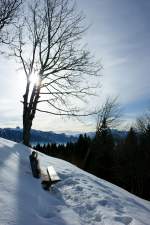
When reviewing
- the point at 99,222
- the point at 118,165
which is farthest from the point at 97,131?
the point at 99,222

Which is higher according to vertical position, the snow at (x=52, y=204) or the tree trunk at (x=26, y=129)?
the tree trunk at (x=26, y=129)

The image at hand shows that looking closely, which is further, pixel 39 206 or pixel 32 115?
pixel 32 115

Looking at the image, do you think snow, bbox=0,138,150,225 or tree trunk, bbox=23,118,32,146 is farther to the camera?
tree trunk, bbox=23,118,32,146

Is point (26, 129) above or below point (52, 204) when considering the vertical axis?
above

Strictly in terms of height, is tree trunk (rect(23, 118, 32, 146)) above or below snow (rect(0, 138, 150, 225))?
above

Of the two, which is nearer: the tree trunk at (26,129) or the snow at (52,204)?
the snow at (52,204)

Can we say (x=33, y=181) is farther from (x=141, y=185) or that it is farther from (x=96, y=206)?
(x=141, y=185)

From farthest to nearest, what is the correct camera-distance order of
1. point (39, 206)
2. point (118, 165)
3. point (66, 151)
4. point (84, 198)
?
1. point (66, 151)
2. point (118, 165)
3. point (84, 198)
4. point (39, 206)

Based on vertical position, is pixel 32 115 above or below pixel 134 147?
above

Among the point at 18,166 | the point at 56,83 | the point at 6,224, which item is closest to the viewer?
the point at 6,224

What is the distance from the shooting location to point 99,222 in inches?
196

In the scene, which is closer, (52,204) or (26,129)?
(52,204)

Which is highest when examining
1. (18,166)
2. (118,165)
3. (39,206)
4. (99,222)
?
(18,166)

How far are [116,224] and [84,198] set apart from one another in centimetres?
151
